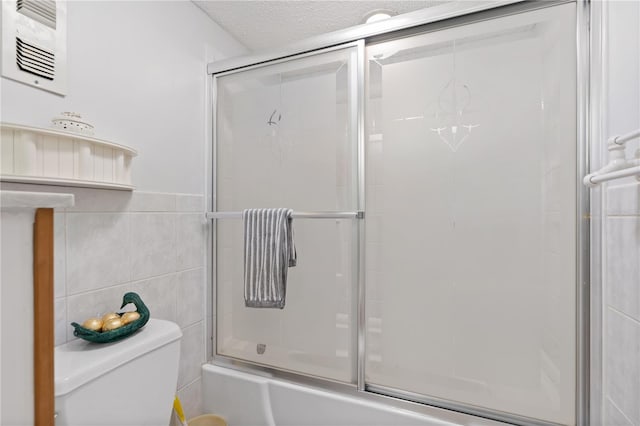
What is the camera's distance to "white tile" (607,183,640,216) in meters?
0.76

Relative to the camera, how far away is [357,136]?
1245 millimetres

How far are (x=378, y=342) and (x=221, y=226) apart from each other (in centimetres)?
90

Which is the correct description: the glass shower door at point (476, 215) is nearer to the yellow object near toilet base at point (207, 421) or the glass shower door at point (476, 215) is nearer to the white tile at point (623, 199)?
the white tile at point (623, 199)

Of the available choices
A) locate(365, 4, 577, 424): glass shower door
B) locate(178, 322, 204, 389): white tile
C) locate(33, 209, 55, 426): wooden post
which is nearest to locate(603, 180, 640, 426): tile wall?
locate(365, 4, 577, 424): glass shower door

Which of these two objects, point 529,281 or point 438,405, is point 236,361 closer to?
point 438,405

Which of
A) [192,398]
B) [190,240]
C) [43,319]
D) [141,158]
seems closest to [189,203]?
[190,240]

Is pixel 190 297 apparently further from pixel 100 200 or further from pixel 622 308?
pixel 622 308

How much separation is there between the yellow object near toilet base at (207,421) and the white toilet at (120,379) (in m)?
0.44

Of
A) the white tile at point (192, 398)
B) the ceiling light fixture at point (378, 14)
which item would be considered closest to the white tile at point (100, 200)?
the white tile at point (192, 398)

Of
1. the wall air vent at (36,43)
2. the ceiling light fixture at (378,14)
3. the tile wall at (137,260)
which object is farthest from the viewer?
the ceiling light fixture at (378,14)

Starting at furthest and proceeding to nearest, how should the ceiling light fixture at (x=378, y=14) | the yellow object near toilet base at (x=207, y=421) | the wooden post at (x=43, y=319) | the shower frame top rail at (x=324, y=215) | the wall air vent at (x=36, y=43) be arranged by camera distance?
the ceiling light fixture at (x=378, y=14) < the yellow object near toilet base at (x=207, y=421) < the shower frame top rail at (x=324, y=215) < the wall air vent at (x=36, y=43) < the wooden post at (x=43, y=319)

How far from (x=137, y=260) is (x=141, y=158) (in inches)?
15.8

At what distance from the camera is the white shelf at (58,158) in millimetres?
791

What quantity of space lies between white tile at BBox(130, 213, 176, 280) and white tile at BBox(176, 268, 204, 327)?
92 millimetres
